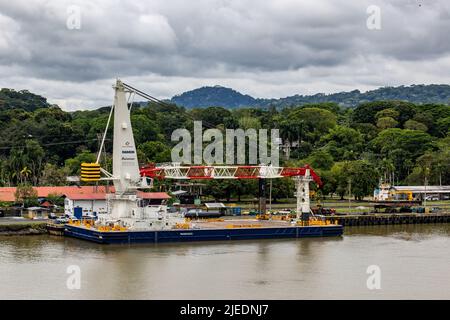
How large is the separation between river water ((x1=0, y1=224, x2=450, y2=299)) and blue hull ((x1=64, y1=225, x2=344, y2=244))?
0.78m

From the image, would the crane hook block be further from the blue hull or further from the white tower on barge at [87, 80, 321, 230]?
the blue hull

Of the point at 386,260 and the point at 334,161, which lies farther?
the point at 334,161

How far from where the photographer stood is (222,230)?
49844 mm

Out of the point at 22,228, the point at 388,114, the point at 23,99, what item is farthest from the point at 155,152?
the point at 23,99

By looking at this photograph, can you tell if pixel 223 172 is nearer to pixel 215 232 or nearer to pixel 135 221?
pixel 215 232

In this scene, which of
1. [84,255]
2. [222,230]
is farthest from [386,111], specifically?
[84,255]

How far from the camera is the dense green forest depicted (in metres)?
74.8

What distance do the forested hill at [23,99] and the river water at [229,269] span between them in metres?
85.6

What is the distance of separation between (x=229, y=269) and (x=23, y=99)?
109 meters

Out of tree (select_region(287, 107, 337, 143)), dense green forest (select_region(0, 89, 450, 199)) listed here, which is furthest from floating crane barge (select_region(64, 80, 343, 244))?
tree (select_region(287, 107, 337, 143))

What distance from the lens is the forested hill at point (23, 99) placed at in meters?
132

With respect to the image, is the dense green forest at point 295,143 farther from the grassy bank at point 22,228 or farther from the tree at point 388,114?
the grassy bank at point 22,228

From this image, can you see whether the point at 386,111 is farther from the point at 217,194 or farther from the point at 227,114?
the point at 217,194

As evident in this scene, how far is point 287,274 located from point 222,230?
42.7 ft
